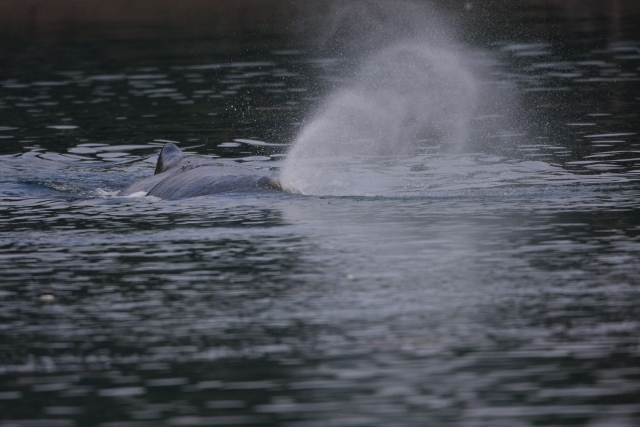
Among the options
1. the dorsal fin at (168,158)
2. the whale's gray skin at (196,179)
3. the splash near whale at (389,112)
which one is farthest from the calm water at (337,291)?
the dorsal fin at (168,158)

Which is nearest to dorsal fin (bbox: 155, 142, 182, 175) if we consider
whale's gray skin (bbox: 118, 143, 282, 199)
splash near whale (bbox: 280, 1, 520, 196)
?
whale's gray skin (bbox: 118, 143, 282, 199)

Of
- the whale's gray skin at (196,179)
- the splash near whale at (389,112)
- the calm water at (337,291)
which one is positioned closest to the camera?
the calm water at (337,291)

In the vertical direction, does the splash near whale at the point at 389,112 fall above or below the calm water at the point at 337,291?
above

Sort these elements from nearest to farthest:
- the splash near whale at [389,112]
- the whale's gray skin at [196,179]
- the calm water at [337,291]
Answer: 1. the calm water at [337,291]
2. the whale's gray skin at [196,179]
3. the splash near whale at [389,112]

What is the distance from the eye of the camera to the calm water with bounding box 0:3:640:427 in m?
8.09

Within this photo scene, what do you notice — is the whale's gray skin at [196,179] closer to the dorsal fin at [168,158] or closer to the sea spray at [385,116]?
the dorsal fin at [168,158]

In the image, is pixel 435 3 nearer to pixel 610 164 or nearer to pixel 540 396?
pixel 610 164

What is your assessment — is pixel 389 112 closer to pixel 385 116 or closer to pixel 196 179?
pixel 385 116

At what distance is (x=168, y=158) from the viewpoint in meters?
18.2

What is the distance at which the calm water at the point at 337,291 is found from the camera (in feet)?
26.6

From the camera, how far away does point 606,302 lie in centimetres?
1005

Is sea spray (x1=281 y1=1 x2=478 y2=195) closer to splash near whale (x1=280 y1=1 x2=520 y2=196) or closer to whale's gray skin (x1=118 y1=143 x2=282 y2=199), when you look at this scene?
splash near whale (x1=280 y1=1 x2=520 y2=196)

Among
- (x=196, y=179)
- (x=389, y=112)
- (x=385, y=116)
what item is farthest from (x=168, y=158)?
(x=389, y=112)

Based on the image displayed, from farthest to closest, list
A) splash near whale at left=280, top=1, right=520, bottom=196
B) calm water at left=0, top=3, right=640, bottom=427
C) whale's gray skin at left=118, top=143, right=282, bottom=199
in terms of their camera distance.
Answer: splash near whale at left=280, top=1, right=520, bottom=196, whale's gray skin at left=118, top=143, right=282, bottom=199, calm water at left=0, top=3, right=640, bottom=427
